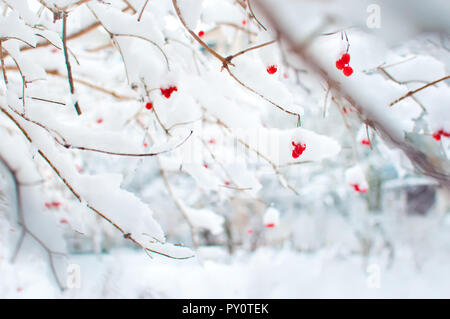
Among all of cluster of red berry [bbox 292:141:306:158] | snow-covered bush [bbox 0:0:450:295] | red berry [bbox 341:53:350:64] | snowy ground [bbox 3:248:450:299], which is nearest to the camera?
snow-covered bush [bbox 0:0:450:295]

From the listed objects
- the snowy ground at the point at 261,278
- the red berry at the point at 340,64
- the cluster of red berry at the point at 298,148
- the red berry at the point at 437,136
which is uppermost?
the red berry at the point at 340,64

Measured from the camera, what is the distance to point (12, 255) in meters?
1.11

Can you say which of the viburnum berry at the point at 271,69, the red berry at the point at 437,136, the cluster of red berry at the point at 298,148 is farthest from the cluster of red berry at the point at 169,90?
the red berry at the point at 437,136

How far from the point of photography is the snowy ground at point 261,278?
157 inches

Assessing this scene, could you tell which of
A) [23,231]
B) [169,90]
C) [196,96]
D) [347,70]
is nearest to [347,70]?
[347,70]

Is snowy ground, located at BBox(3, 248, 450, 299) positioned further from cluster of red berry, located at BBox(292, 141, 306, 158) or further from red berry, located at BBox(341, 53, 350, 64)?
red berry, located at BBox(341, 53, 350, 64)

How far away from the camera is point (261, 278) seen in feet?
16.3

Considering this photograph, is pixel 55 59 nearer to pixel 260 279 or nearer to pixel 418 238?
pixel 260 279

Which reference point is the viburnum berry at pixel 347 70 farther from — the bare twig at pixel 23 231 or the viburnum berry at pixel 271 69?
the bare twig at pixel 23 231

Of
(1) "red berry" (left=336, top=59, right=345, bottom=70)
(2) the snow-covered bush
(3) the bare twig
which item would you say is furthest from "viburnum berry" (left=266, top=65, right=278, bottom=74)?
(3) the bare twig

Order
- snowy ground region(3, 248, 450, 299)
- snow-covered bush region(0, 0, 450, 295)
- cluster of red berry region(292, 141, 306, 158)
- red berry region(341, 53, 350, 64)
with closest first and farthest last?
snow-covered bush region(0, 0, 450, 295), red berry region(341, 53, 350, 64), cluster of red berry region(292, 141, 306, 158), snowy ground region(3, 248, 450, 299)

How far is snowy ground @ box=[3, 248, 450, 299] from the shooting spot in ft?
13.1

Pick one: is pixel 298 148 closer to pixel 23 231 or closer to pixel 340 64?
pixel 340 64

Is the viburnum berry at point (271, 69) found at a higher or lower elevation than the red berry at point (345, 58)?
higher
